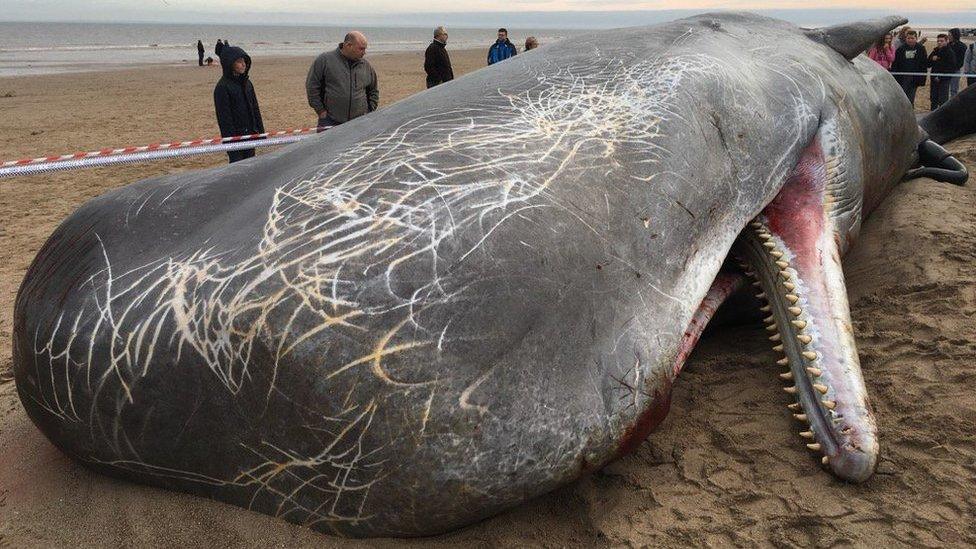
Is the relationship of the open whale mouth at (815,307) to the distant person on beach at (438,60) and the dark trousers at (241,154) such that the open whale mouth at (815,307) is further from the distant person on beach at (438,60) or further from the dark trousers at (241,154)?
the distant person on beach at (438,60)

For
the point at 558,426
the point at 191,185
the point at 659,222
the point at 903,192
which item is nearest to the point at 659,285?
the point at 659,222

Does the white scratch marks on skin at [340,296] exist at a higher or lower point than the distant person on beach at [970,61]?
higher

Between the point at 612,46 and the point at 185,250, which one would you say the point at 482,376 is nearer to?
the point at 185,250

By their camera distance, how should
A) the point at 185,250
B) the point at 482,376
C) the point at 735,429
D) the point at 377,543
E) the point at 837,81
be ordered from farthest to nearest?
the point at 837,81, the point at 735,429, the point at 185,250, the point at 377,543, the point at 482,376

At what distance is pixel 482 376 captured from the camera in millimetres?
2527

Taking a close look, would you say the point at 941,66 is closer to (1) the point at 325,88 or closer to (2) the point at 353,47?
(2) the point at 353,47

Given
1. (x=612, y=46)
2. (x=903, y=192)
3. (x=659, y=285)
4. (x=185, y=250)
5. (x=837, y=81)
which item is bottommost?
(x=903, y=192)

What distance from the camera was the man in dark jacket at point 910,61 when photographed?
13.5m

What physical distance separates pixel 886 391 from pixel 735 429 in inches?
30.8

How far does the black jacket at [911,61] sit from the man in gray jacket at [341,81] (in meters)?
10.5

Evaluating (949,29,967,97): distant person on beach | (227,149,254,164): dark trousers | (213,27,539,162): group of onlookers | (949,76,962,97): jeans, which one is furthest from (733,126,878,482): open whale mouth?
(949,76,962,97): jeans

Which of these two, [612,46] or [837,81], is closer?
[612,46]

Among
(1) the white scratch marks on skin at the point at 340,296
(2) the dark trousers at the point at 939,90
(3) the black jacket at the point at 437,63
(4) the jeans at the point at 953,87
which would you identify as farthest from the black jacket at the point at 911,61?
(1) the white scratch marks on skin at the point at 340,296

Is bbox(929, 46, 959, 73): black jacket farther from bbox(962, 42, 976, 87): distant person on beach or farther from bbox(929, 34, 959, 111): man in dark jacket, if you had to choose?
bbox(962, 42, 976, 87): distant person on beach
